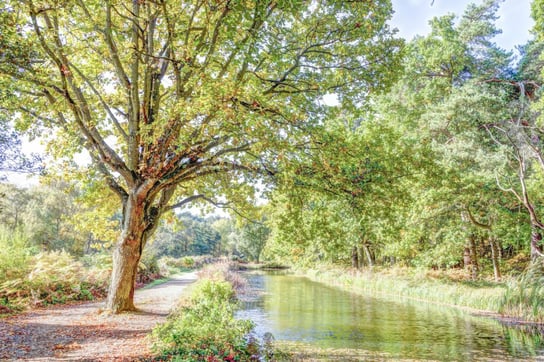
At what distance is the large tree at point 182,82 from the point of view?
823 cm

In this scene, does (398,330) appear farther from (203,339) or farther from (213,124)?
(213,124)

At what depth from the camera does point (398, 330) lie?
1216 cm

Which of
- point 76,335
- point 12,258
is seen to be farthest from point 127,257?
point 12,258

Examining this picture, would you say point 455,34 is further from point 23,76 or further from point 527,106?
point 23,76

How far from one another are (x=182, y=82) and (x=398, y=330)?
10.4 metres

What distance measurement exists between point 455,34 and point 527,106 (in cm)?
600

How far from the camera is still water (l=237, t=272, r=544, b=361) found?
960cm

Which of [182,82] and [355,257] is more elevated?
[182,82]

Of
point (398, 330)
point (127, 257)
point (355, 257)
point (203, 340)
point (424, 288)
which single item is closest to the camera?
point (203, 340)

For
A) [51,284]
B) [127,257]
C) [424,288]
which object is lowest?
[424,288]

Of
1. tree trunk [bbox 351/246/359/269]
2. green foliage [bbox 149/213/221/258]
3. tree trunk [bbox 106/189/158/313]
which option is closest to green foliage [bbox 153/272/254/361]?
tree trunk [bbox 106/189/158/313]

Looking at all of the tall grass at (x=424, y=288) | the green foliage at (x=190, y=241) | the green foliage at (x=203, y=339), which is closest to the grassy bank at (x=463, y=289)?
the tall grass at (x=424, y=288)

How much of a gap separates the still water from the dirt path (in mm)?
4172

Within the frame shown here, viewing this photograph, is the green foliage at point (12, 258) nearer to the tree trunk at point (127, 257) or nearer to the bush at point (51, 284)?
the bush at point (51, 284)
